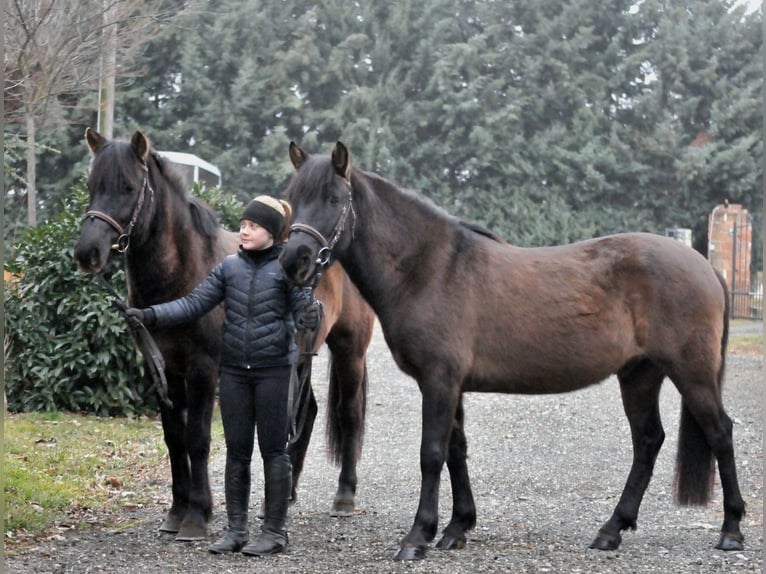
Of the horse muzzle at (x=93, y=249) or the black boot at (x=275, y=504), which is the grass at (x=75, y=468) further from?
the horse muzzle at (x=93, y=249)

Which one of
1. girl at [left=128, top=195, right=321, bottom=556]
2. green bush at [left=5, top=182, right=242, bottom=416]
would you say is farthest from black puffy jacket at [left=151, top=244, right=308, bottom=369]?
green bush at [left=5, top=182, right=242, bottom=416]

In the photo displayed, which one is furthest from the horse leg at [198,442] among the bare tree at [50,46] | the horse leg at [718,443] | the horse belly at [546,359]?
the bare tree at [50,46]

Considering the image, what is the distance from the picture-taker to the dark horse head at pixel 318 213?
16.4 feet

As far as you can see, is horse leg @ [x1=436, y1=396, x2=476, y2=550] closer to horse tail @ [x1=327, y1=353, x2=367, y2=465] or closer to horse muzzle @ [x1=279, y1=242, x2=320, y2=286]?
horse muzzle @ [x1=279, y1=242, x2=320, y2=286]

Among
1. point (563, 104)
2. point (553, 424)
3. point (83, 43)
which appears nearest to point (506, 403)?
point (553, 424)

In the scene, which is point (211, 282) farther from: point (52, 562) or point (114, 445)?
point (114, 445)

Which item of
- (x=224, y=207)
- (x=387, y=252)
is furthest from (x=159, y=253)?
(x=224, y=207)

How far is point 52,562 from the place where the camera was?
4988 millimetres

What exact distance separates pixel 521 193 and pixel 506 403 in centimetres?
2085

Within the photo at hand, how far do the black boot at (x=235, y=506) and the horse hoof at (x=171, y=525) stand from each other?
0.59 metres

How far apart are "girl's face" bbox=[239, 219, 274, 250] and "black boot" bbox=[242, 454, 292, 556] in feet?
3.66

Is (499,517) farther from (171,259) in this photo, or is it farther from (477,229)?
(171,259)

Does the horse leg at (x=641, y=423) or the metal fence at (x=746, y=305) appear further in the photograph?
the metal fence at (x=746, y=305)

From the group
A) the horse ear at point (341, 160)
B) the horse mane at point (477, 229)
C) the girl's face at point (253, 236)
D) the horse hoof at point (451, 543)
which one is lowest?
the horse hoof at point (451, 543)
